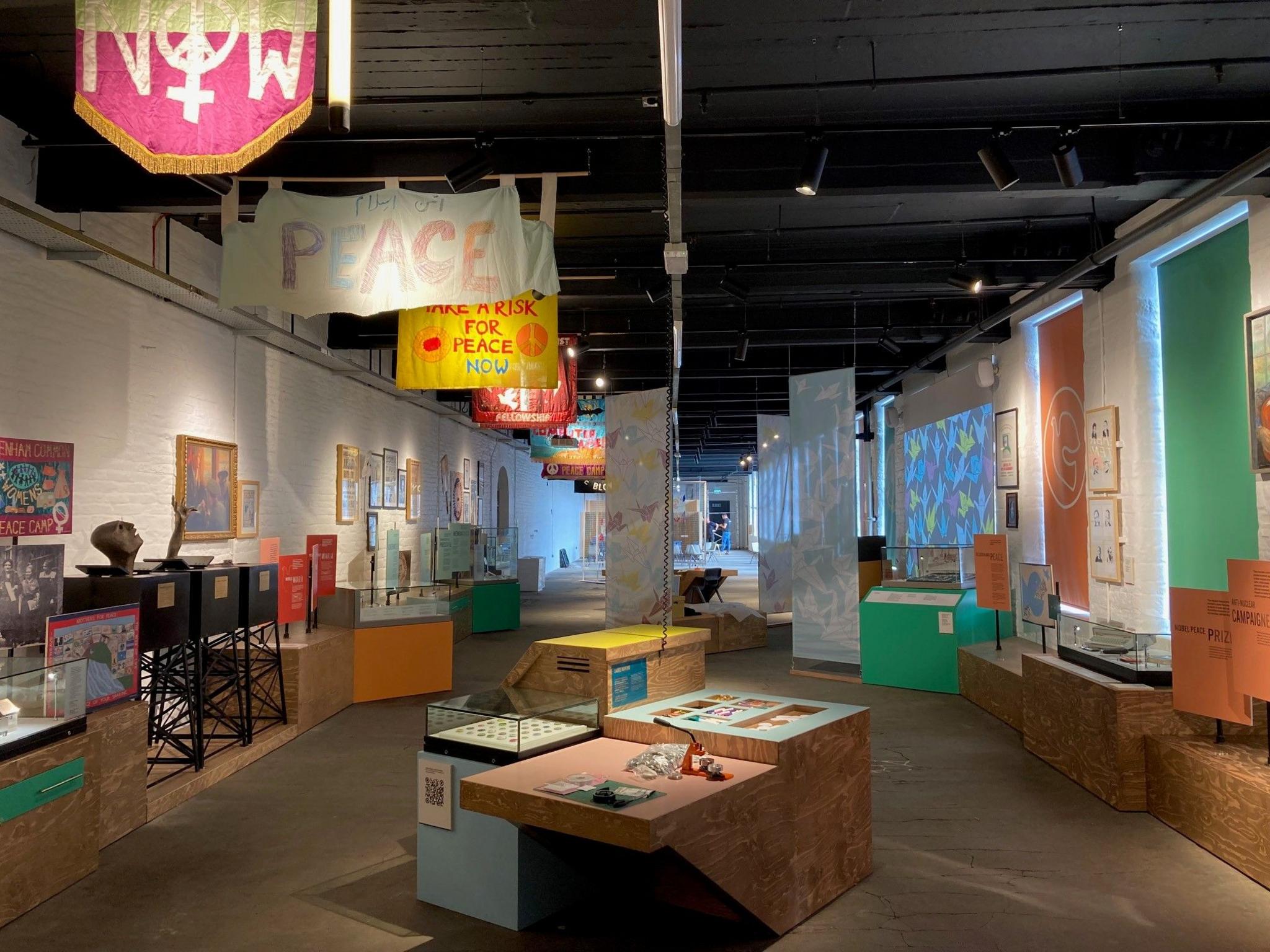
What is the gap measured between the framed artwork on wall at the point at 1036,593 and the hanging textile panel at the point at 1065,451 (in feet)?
1.66

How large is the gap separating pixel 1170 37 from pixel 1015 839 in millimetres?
4250

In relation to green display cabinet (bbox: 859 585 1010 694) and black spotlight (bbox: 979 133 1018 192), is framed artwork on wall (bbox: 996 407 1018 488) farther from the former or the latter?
black spotlight (bbox: 979 133 1018 192)

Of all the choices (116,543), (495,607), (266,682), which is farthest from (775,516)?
(116,543)

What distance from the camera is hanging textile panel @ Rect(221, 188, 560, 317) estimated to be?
4.86 meters

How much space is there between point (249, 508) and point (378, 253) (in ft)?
13.3

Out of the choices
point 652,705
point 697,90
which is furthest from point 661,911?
point 697,90

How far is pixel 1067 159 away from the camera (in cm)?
528

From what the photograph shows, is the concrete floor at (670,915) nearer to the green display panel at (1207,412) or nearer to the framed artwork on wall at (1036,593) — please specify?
the framed artwork on wall at (1036,593)

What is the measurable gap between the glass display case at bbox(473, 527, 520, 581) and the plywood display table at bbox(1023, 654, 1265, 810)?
9.45 meters

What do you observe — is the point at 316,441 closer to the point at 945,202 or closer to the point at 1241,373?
the point at 945,202

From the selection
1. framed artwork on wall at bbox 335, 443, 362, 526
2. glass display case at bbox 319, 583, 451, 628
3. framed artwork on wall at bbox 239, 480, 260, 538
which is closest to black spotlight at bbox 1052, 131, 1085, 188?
glass display case at bbox 319, 583, 451, 628

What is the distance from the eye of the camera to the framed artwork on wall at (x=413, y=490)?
43.0 feet

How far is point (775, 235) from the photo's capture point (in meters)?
7.67

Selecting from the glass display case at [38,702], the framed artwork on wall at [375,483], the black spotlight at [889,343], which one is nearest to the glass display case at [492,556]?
the framed artwork on wall at [375,483]
